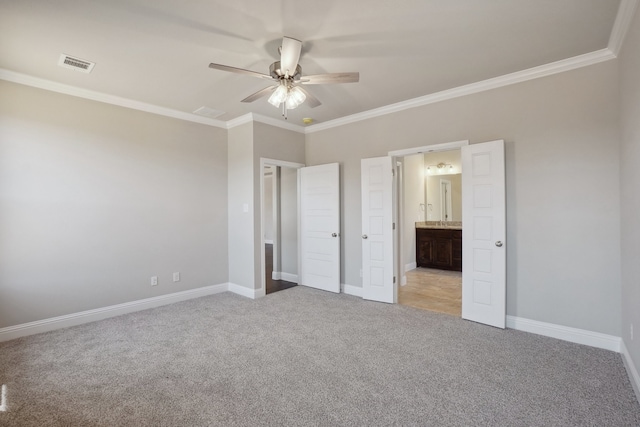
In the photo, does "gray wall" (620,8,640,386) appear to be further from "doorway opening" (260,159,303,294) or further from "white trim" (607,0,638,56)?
"doorway opening" (260,159,303,294)

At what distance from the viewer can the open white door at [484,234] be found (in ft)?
10.8

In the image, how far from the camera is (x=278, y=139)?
4934 millimetres

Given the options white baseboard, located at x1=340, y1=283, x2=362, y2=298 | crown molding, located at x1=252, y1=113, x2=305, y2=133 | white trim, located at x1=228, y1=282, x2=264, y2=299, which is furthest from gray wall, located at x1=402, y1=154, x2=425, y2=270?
white trim, located at x1=228, y1=282, x2=264, y2=299

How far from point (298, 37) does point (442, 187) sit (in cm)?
572

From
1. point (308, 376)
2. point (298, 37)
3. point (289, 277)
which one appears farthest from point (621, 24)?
point (289, 277)

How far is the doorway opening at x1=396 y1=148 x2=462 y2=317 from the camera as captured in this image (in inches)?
216

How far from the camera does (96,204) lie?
3.70 meters

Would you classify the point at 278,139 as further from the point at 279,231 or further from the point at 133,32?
the point at 133,32

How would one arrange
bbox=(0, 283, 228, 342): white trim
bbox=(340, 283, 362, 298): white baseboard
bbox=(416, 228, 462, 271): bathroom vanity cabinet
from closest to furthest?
bbox=(0, 283, 228, 342): white trim → bbox=(340, 283, 362, 298): white baseboard → bbox=(416, 228, 462, 271): bathroom vanity cabinet

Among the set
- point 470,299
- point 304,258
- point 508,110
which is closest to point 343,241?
point 304,258

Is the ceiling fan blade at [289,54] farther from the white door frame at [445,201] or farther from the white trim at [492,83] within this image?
the white door frame at [445,201]

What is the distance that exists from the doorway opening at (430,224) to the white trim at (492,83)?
1267mm

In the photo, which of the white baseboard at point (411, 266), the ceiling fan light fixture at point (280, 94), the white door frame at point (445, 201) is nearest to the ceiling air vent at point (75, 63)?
the ceiling fan light fixture at point (280, 94)

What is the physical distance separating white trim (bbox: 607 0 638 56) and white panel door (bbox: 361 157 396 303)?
7.80 feet
